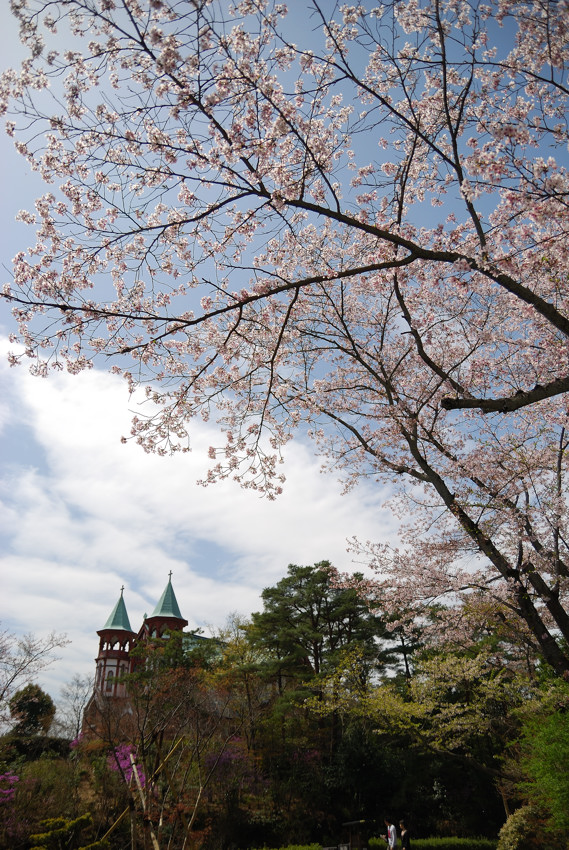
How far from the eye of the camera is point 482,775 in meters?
17.0

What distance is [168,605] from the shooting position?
126 ft

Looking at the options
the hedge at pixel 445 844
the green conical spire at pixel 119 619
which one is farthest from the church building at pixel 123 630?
the hedge at pixel 445 844

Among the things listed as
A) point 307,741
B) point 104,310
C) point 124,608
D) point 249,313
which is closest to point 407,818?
point 307,741

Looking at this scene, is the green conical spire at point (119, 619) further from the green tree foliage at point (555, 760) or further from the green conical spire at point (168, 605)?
the green tree foliage at point (555, 760)

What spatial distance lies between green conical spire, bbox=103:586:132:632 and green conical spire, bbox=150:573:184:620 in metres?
4.28

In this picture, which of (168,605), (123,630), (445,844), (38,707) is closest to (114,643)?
(123,630)

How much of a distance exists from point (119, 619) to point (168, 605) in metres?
5.61

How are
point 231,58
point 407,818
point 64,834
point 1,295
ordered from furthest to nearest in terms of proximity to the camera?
point 407,818 → point 64,834 → point 1,295 → point 231,58

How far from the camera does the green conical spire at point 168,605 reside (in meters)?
37.7

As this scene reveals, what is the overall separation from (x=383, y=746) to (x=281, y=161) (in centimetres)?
1840

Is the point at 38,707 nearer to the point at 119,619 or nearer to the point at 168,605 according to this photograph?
the point at 168,605

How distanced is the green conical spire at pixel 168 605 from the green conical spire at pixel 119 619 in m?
4.28

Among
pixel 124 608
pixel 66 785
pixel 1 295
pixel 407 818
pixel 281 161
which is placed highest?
pixel 124 608

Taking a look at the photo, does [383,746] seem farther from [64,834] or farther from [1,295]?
[1,295]
